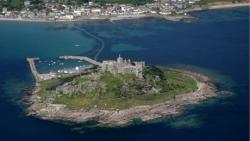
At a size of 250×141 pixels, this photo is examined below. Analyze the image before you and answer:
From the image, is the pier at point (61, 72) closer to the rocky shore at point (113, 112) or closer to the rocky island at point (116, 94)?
the rocky island at point (116, 94)

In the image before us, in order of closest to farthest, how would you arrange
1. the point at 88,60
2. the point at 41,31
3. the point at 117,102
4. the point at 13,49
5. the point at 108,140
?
the point at 108,140 → the point at 117,102 → the point at 88,60 → the point at 13,49 → the point at 41,31

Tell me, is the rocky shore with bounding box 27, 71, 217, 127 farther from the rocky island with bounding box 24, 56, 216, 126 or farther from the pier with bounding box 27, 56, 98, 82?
the pier with bounding box 27, 56, 98, 82

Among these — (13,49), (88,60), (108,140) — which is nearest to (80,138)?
(108,140)

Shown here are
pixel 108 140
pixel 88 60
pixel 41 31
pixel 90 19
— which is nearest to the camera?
pixel 108 140

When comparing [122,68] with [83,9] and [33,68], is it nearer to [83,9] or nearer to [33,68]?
[33,68]

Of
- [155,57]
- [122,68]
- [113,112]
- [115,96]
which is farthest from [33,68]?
[113,112]

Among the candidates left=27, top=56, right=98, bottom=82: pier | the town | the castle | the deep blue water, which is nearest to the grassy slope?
the castle

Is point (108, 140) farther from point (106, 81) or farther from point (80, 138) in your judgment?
point (106, 81)

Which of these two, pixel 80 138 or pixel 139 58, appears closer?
pixel 80 138
